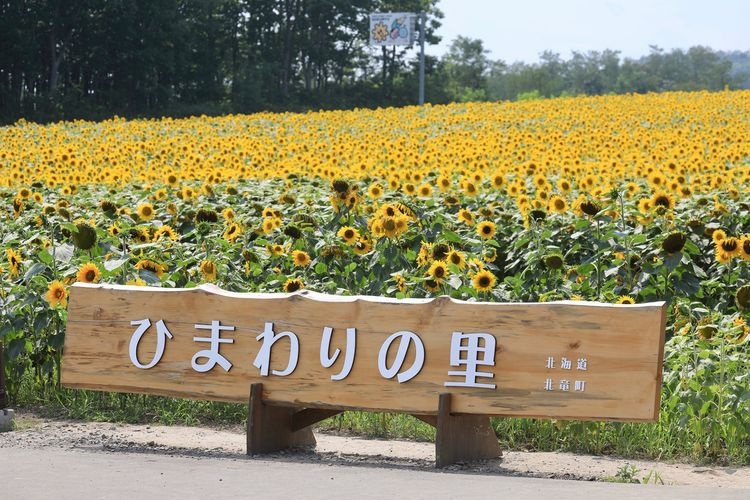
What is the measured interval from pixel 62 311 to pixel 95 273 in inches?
26.4

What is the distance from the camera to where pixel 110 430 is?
23.4ft

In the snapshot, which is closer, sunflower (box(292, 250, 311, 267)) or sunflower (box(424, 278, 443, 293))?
sunflower (box(424, 278, 443, 293))

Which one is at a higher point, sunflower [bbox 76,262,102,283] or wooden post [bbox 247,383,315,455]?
sunflower [bbox 76,262,102,283]

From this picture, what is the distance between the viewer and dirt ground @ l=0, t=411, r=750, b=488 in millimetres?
5926

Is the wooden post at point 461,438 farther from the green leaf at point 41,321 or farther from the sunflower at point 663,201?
the sunflower at point 663,201

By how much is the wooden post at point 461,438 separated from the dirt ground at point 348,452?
0.16 ft

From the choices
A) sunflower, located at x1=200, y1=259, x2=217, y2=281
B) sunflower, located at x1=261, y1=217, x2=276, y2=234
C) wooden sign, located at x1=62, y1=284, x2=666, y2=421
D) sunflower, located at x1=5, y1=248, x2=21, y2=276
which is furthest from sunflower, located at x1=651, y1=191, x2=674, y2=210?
sunflower, located at x1=5, y1=248, x2=21, y2=276

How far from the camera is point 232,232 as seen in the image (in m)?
8.94

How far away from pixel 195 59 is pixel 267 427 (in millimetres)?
51473

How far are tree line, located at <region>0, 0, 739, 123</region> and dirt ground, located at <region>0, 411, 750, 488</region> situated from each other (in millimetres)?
38231

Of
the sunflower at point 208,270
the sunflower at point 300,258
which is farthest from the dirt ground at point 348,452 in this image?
the sunflower at point 300,258

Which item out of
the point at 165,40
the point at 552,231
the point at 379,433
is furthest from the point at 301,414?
the point at 165,40

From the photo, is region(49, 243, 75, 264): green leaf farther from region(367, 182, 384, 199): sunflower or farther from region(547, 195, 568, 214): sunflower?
region(547, 195, 568, 214): sunflower

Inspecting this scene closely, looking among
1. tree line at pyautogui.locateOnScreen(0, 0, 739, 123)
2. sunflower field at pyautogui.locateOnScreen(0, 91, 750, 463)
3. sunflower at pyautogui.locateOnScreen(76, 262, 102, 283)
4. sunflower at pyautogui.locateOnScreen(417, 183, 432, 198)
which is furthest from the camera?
tree line at pyautogui.locateOnScreen(0, 0, 739, 123)
